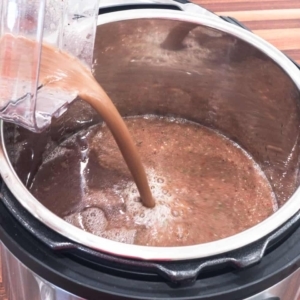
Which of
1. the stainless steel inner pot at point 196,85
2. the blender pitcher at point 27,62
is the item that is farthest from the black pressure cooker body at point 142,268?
the stainless steel inner pot at point 196,85

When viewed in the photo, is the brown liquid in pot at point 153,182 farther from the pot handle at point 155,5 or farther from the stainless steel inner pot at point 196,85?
the pot handle at point 155,5

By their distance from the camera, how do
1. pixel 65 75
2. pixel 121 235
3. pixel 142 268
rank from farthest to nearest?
pixel 121 235, pixel 65 75, pixel 142 268

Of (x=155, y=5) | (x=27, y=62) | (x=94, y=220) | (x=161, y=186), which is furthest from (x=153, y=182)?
(x=27, y=62)

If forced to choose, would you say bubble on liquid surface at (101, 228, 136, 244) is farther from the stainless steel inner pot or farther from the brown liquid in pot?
the stainless steel inner pot

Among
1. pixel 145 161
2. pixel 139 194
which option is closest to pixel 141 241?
pixel 139 194

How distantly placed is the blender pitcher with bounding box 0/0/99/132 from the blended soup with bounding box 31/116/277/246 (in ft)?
0.94

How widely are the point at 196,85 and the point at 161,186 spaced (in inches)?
9.8

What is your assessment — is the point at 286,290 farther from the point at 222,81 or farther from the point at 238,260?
the point at 222,81

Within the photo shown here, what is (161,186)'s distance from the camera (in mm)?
1086

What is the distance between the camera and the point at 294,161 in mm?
1021

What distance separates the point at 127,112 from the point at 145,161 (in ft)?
0.51

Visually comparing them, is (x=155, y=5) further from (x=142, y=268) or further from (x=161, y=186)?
(x=142, y=268)

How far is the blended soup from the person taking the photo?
3.23 feet

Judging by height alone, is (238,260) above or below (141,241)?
above
